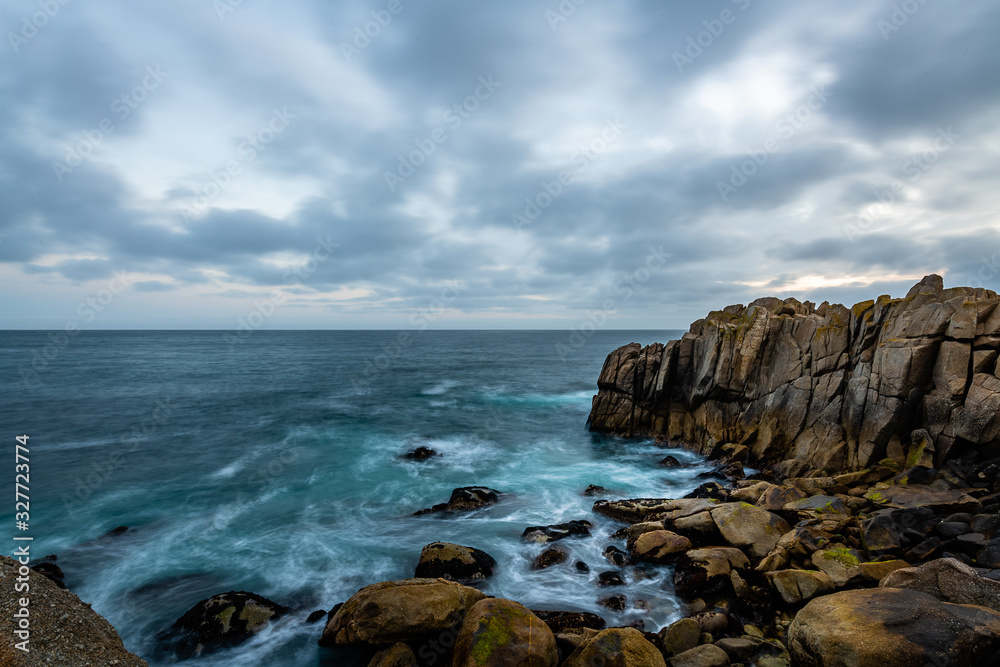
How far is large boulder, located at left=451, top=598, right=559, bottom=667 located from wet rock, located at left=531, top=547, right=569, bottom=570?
5.63 m

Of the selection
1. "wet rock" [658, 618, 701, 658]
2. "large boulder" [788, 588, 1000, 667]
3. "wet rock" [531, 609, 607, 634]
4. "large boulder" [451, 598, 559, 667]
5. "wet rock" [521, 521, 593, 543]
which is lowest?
"wet rock" [521, 521, 593, 543]

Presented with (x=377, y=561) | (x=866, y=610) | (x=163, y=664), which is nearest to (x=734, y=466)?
(x=866, y=610)

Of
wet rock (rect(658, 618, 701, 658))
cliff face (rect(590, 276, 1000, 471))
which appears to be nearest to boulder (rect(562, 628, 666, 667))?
wet rock (rect(658, 618, 701, 658))

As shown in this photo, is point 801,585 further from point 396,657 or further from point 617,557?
point 396,657

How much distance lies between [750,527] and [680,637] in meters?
6.47

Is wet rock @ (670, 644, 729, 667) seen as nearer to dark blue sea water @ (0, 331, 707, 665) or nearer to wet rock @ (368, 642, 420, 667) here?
dark blue sea water @ (0, 331, 707, 665)

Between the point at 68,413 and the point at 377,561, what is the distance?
1793 inches

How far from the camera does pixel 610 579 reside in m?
15.1

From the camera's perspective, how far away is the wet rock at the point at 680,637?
432 inches

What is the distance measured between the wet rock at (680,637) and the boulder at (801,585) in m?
3.09

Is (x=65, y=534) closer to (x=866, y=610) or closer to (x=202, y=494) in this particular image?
(x=202, y=494)

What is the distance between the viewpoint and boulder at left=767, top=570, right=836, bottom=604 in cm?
1222

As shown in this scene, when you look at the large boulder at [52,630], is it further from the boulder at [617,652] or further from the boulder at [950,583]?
the boulder at [950,583]

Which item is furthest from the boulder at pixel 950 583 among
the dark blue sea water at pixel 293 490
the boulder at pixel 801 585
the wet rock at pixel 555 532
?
the wet rock at pixel 555 532
